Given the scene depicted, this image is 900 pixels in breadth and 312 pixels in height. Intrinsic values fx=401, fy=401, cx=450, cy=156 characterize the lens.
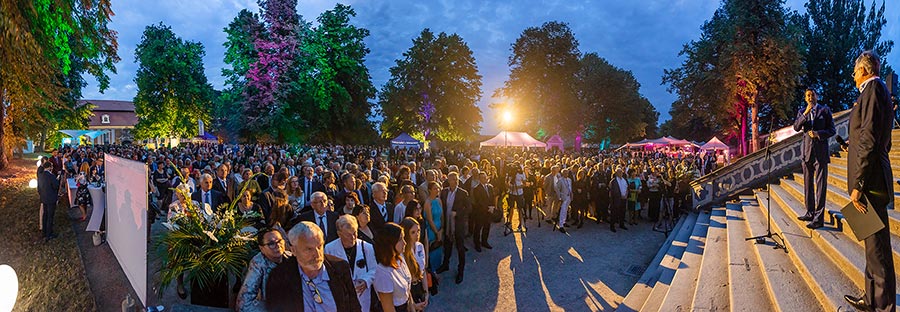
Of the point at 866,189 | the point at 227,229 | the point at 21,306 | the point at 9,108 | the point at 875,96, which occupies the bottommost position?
the point at 21,306

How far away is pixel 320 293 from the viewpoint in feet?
8.85

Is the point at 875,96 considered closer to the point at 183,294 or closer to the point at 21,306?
the point at 183,294

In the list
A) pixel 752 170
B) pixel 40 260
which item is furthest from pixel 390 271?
pixel 752 170

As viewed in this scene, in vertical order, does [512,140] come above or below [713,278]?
above

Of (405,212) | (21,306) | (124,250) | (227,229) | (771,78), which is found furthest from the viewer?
(771,78)

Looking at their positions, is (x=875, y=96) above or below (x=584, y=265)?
above

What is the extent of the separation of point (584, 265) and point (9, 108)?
20.0m

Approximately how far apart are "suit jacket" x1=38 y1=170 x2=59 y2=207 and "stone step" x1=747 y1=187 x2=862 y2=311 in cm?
1194

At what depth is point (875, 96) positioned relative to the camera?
8.65 ft

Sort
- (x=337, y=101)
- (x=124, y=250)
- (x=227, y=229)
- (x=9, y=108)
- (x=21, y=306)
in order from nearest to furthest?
(x=227, y=229) < (x=124, y=250) < (x=21, y=306) < (x=9, y=108) < (x=337, y=101)

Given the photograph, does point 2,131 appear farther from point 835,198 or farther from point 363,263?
point 835,198

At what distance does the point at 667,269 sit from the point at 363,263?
4.84m

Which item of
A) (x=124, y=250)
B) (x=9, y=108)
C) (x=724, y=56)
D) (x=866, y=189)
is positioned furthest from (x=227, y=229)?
(x=724, y=56)

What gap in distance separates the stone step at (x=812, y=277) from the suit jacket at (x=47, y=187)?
1194 centimetres
